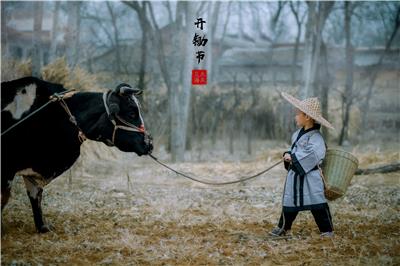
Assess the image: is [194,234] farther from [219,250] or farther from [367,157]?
[367,157]

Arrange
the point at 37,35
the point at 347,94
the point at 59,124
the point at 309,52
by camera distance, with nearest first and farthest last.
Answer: the point at 59,124, the point at 37,35, the point at 309,52, the point at 347,94

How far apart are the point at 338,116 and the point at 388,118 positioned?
8.81 feet

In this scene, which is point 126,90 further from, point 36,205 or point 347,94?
point 347,94

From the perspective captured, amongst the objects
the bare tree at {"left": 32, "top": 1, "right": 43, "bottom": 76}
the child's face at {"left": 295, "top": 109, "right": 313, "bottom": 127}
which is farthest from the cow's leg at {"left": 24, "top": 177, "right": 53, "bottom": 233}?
the bare tree at {"left": 32, "top": 1, "right": 43, "bottom": 76}

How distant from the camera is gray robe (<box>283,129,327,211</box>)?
4836mm

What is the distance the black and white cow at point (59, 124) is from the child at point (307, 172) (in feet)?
5.31

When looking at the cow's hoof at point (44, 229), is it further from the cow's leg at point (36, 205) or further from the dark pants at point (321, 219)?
the dark pants at point (321, 219)

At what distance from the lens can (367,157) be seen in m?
10.6

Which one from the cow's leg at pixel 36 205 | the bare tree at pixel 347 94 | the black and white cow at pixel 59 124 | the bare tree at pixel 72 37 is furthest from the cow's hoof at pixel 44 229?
the bare tree at pixel 347 94

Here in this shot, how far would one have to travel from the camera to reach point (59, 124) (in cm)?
485

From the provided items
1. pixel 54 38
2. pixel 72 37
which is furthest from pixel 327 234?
pixel 54 38

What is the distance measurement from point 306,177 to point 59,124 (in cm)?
275

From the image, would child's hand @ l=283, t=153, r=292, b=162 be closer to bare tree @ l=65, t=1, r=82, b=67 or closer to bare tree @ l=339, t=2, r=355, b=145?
bare tree @ l=65, t=1, r=82, b=67

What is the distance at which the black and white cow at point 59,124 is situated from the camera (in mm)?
4559
